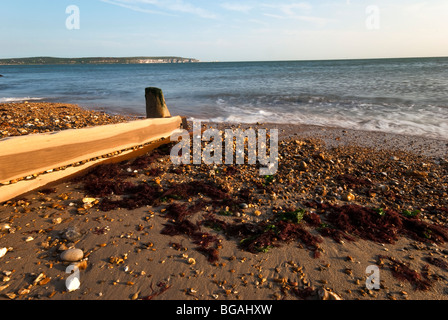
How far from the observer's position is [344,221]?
4.04 metres

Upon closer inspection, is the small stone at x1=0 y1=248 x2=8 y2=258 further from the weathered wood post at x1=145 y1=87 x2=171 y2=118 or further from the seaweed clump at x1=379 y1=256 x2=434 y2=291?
the weathered wood post at x1=145 y1=87 x2=171 y2=118

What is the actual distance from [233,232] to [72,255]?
2.12m

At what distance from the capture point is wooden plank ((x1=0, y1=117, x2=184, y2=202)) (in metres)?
3.74

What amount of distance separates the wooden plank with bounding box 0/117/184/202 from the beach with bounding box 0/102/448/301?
0.28m

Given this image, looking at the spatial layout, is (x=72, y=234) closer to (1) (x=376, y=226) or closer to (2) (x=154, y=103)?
(1) (x=376, y=226)

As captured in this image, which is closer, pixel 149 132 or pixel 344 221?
pixel 344 221

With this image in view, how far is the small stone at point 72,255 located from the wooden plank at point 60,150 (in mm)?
1724

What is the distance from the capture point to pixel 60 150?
172 inches

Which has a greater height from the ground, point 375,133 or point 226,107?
point 226,107

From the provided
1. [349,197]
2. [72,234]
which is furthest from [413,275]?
[72,234]

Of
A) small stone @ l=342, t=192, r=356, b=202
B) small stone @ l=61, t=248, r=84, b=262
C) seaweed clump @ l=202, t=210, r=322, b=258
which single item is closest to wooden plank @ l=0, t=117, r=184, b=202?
small stone @ l=61, t=248, r=84, b=262
